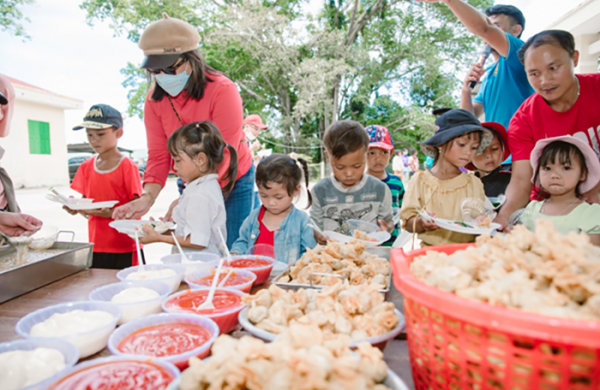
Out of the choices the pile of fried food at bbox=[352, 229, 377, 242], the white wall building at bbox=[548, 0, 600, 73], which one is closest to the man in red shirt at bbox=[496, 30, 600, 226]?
the pile of fried food at bbox=[352, 229, 377, 242]

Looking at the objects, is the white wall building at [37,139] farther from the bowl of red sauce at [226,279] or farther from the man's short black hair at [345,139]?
the bowl of red sauce at [226,279]

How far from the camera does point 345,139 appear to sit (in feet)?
7.95

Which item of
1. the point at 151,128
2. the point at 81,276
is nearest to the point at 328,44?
the point at 151,128

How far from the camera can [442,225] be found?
1.94 m

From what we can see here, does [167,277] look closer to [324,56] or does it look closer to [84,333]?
[84,333]

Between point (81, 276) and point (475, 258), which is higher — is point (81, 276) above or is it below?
below

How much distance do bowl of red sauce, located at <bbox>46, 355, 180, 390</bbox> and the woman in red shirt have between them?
5.83 feet

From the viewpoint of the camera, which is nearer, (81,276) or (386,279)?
(386,279)

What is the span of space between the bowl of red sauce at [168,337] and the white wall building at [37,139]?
16.0 metres

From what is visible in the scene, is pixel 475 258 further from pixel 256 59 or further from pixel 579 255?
pixel 256 59

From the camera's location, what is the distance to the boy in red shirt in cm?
299

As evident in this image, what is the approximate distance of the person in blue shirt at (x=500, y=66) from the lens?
2.66 metres

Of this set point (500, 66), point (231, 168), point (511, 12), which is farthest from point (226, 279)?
point (511, 12)

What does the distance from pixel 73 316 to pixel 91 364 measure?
0.35 meters
